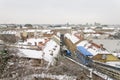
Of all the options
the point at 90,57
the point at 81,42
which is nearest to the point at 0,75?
the point at 90,57

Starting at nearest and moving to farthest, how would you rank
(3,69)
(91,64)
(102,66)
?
(3,69)
(102,66)
(91,64)

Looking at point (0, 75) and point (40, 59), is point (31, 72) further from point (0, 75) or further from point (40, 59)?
point (40, 59)

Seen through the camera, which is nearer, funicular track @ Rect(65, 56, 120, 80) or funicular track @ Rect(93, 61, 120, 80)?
funicular track @ Rect(65, 56, 120, 80)

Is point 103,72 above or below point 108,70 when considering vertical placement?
below

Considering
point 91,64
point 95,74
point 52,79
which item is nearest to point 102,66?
point 91,64

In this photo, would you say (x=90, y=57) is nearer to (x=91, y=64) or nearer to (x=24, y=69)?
(x=91, y=64)

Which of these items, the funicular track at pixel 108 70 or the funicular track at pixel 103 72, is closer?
the funicular track at pixel 103 72

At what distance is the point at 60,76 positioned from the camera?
12.7 metres

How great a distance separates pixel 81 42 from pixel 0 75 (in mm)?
18199

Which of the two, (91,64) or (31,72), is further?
(91,64)

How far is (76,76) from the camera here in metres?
12.8

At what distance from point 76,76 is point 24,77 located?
2.91 meters

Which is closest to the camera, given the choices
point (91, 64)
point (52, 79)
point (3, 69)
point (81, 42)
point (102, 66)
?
point (52, 79)

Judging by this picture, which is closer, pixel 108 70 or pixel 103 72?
pixel 108 70
